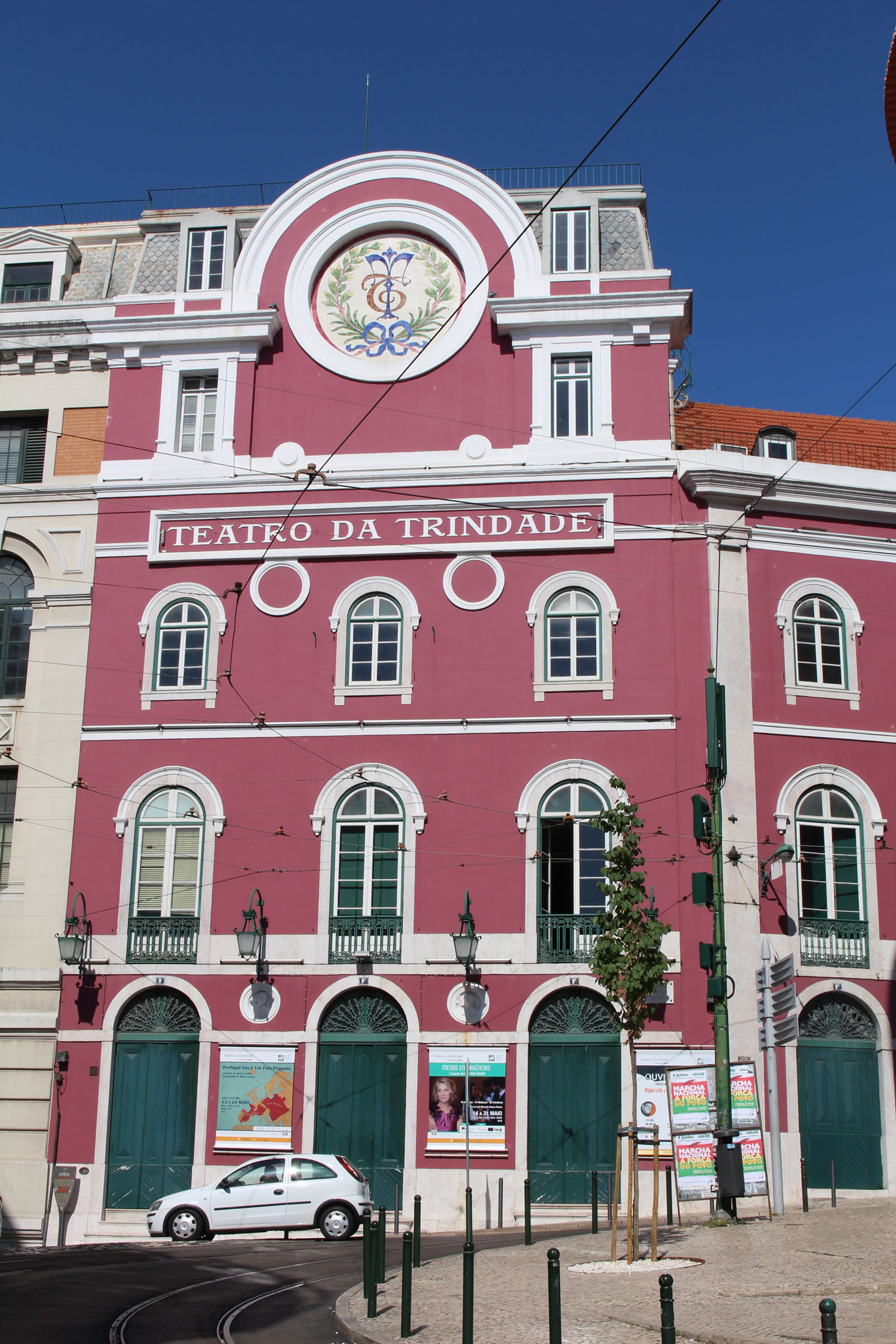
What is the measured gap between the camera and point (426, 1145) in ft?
80.8

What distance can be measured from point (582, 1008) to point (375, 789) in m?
5.39

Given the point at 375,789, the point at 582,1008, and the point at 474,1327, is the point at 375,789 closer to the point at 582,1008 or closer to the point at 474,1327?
the point at 582,1008

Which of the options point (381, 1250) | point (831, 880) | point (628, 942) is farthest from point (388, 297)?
point (381, 1250)

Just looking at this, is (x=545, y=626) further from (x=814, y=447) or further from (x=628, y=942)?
(x=628, y=942)

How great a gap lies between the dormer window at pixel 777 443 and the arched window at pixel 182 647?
1231cm

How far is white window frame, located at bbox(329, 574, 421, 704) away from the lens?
26875 mm

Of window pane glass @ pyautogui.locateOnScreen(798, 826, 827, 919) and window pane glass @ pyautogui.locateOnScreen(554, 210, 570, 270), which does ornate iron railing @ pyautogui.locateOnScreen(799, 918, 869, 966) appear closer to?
window pane glass @ pyautogui.locateOnScreen(798, 826, 827, 919)

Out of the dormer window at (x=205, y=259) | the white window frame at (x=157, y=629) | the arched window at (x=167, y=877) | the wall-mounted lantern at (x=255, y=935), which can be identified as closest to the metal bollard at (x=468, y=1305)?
the wall-mounted lantern at (x=255, y=935)

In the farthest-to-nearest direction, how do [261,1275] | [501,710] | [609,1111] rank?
[501,710] < [609,1111] < [261,1275]

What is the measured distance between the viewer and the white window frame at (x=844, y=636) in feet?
87.3

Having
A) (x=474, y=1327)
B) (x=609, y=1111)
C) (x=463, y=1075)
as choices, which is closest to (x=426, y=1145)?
(x=463, y=1075)

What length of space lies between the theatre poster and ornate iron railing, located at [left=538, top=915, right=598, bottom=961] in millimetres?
1850

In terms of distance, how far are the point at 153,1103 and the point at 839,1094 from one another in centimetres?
1195

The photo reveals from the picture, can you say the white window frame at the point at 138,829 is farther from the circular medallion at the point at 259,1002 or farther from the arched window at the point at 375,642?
the arched window at the point at 375,642
